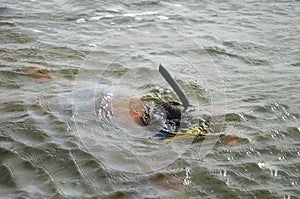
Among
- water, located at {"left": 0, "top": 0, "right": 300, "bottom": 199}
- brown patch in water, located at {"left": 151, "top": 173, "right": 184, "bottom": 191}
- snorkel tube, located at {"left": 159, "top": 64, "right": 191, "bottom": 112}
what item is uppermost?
snorkel tube, located at {"left": 159, "top": 64, "right": 191, "bottom": 112}

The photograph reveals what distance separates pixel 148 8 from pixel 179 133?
4.26m

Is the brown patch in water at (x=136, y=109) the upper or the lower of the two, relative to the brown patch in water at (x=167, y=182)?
upper

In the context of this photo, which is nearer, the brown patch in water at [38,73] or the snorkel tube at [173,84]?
the snorkel tube at [173,84]

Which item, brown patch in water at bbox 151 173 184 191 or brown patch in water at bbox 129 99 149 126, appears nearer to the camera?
brown patch in water at bbox 151 173 184 191

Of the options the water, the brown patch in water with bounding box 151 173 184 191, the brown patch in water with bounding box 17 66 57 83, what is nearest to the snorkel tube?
the water

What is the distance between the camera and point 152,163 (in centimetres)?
326

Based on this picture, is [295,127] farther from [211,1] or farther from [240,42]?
[211,1]

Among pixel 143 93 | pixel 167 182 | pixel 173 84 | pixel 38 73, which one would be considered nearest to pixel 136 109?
pixel 143 93

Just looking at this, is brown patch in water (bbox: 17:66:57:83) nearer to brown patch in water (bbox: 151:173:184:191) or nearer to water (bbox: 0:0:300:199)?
water (bbox: 0:0:300:199)

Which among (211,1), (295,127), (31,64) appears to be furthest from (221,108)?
(211,1)

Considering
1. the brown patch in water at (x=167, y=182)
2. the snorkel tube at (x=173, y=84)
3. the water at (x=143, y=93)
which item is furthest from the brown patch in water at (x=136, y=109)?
the brown patch in water at (x=167, y=182)

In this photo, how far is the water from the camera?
308 cm

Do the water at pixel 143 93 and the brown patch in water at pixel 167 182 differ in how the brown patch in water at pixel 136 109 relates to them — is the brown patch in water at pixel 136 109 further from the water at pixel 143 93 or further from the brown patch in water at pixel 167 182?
the brown patch in water at pixel 167 182

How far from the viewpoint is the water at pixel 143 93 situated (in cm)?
308
